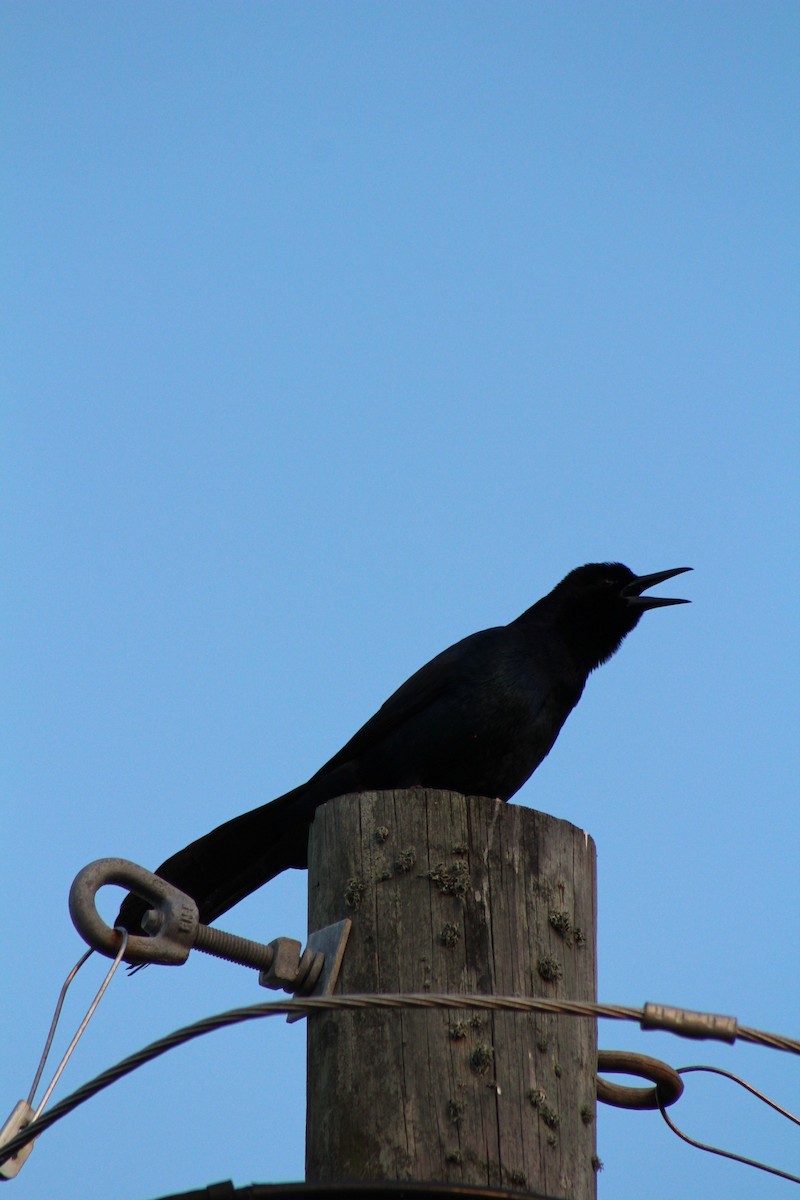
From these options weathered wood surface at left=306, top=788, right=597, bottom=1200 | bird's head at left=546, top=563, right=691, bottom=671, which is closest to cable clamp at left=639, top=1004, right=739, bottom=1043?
weathered wood surface at left=306, top=788, right=597, bottom=1200

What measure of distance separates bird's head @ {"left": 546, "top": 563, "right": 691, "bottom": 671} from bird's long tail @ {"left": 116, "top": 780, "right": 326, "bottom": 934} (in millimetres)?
1798

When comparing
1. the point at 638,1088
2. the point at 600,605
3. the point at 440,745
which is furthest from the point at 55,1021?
the point at 600,605

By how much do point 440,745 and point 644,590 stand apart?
200 centimetres

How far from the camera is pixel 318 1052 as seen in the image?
10.9 feet

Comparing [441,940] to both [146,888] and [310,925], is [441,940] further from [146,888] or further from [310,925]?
[146,888]

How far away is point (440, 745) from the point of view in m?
5.68

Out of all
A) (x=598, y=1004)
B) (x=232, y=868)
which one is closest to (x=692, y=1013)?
(x=598, y=1004)

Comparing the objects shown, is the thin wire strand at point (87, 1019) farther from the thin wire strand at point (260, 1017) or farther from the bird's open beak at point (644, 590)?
the bird's open beak at point (644, 590)

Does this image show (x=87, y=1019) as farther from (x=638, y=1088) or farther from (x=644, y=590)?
(x=644, y=590)

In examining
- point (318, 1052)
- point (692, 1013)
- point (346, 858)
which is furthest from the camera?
point (346, 858)

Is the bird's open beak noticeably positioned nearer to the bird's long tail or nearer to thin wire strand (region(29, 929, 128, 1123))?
the bird's long tail

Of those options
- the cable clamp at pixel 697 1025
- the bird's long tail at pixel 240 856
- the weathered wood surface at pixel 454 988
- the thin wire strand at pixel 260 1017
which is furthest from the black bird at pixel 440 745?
the cable clamp at pixel 697 1025

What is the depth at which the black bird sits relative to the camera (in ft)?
17.2

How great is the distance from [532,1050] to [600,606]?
3.97 meters
